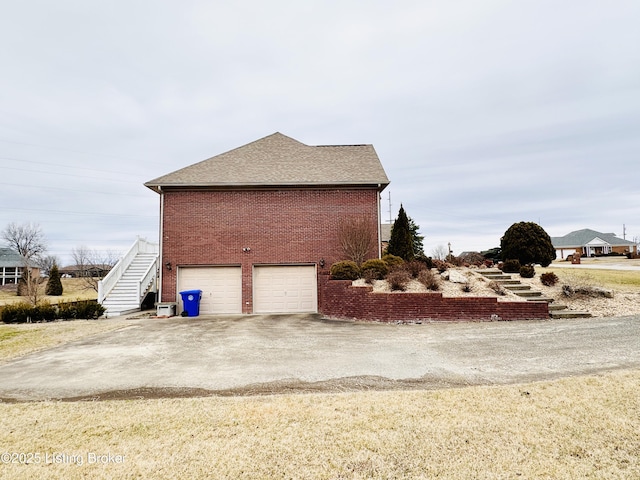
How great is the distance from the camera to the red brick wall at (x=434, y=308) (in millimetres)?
10711

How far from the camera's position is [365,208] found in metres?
16.0

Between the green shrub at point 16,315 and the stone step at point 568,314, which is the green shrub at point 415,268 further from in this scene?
the green shrub at point 16,315

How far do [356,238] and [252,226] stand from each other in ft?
14.9

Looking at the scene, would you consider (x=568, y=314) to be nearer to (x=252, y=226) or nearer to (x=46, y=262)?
(x=252, y=226)

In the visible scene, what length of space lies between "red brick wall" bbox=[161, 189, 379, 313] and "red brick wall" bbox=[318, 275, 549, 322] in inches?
171

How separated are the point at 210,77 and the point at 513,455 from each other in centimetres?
1810

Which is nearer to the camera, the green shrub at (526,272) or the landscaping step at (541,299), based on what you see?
the landscaping step at (541,299)

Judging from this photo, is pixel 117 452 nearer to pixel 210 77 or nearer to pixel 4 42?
pixel 210 77

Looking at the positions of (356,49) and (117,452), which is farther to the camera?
(356,49)

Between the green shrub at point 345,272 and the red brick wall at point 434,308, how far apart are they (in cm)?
96

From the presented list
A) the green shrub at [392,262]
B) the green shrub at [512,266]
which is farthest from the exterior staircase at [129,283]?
the green shrub at [512,266]

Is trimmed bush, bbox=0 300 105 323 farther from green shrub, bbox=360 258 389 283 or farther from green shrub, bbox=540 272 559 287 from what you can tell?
green shrub, bbox=540 272 559 287

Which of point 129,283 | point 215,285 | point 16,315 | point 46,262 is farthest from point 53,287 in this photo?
point 215,285

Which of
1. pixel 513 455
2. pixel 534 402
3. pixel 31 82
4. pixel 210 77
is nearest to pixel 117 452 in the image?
pixel 513 455
